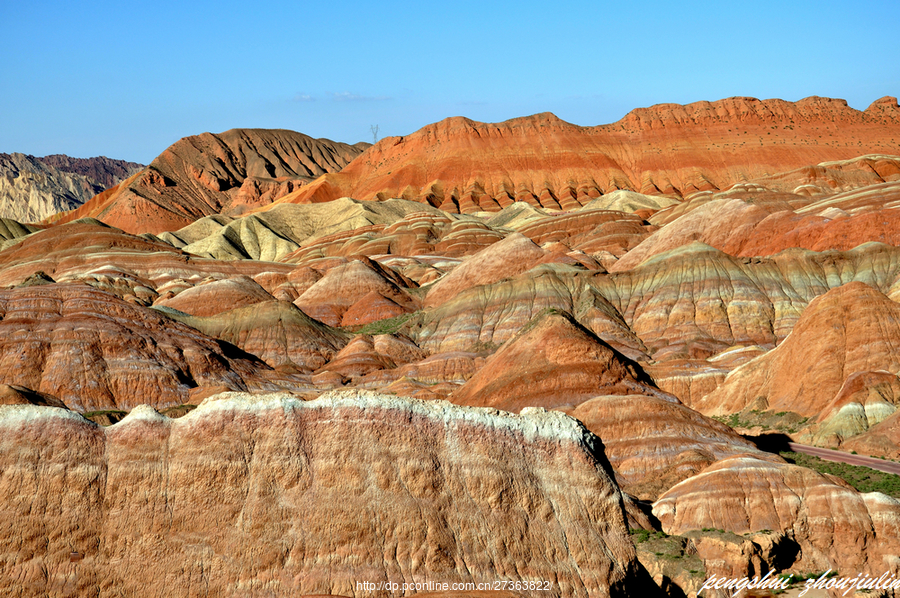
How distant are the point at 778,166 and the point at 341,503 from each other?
629 feet

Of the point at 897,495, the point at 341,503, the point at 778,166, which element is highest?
the point at 778,166

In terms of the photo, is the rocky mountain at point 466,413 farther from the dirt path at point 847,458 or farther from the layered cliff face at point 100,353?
the dirt path at point 847,458

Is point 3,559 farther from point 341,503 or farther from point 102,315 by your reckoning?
point 102,315

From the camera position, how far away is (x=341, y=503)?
2338 cm

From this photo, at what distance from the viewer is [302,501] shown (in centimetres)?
2327

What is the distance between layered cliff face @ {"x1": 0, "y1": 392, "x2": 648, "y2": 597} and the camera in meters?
21.6

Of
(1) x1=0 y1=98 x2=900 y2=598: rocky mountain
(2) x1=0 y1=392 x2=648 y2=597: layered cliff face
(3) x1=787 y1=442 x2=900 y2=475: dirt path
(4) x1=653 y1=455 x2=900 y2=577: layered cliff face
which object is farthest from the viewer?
(3) x1=787 y1=442 x2=900 y2=475: dirt path

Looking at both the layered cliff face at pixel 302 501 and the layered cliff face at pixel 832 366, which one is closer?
the layered cliff face at pixel 302 501

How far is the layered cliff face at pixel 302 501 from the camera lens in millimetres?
21578

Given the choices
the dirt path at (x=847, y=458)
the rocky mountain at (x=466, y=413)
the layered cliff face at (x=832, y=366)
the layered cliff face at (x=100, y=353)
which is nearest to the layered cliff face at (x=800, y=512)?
the rocky mountain at (x=466, y=413)

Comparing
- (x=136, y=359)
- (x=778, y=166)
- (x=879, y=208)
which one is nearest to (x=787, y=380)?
(x=136, y=359)

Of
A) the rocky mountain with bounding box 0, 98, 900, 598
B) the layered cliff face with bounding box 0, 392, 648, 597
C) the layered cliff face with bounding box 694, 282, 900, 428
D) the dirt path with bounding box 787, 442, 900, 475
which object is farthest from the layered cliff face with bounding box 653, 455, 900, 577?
the layered cliff face with bounding box 694, 282, 900, 428

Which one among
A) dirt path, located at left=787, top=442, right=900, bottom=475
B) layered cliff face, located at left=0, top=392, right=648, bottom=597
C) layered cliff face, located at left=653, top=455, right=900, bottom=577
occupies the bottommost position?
dirt path, located at left=787, top=442, right=900, bottom=475

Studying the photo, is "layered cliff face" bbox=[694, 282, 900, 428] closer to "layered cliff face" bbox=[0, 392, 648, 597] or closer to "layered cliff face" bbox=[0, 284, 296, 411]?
"layered cliff face" bbox=[0, 392, 648, 597]
